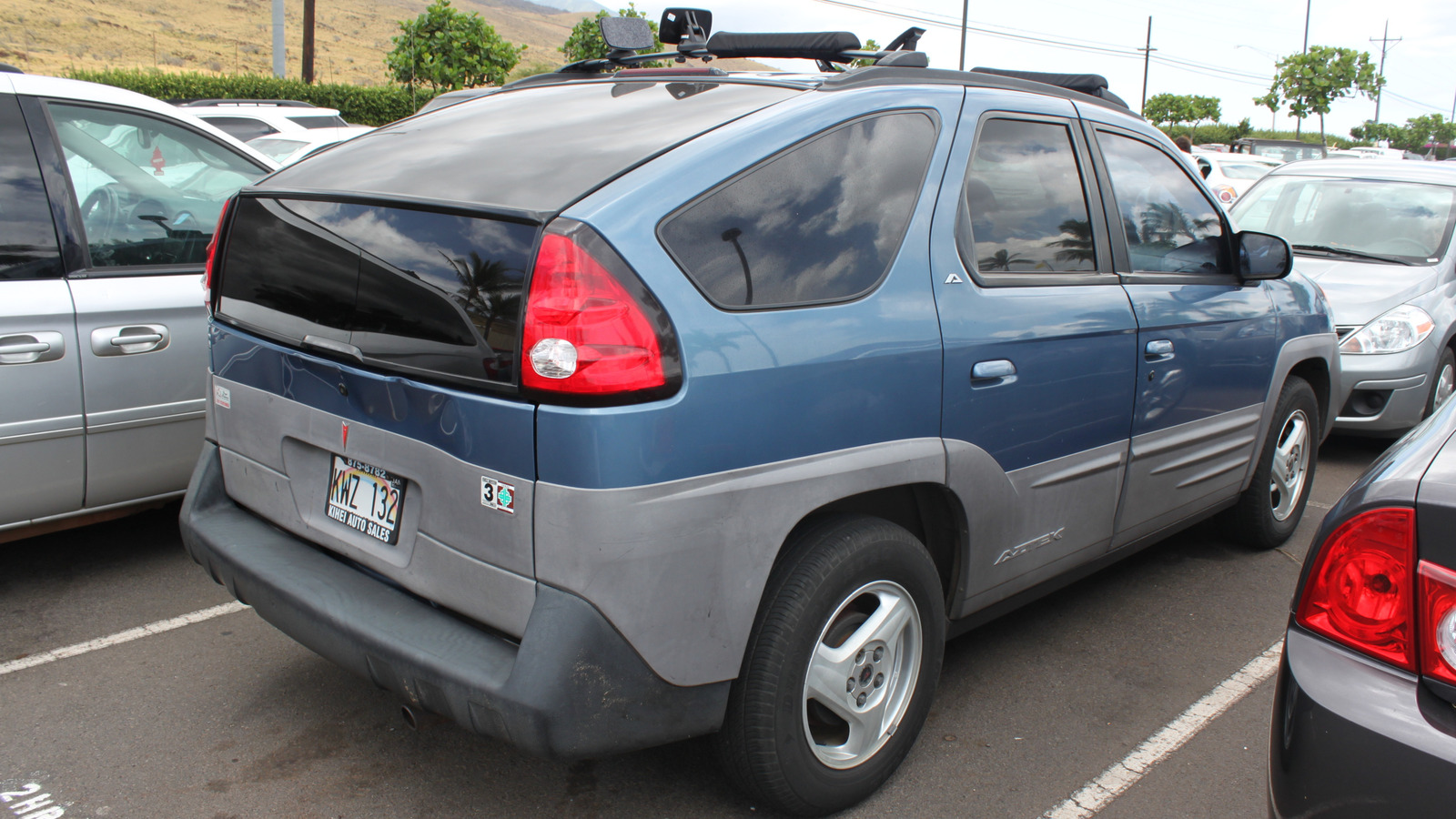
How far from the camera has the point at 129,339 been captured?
3.71 meters

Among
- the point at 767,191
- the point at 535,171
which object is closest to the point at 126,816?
the point at 535,171

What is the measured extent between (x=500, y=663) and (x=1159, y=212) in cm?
274

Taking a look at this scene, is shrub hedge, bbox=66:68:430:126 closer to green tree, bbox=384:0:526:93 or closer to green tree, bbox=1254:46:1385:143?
green tree, bbox=384:0:526:93

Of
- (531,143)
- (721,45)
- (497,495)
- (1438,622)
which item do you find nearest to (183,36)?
(721,45)

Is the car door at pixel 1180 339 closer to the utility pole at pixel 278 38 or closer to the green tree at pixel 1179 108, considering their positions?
the utility pole at pixel 278 38

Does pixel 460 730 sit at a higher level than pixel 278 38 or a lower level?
lower

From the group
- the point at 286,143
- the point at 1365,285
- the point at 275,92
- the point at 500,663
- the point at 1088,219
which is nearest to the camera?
the point at 500,663

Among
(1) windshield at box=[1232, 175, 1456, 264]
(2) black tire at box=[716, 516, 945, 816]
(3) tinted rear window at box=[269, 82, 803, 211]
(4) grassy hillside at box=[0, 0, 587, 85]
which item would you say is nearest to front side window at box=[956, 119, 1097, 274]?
(3) tinted rear window at box=[269, 82, 803, 211]

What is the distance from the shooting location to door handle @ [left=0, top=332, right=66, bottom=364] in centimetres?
339

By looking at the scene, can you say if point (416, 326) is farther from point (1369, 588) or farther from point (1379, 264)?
point (1379, 264)

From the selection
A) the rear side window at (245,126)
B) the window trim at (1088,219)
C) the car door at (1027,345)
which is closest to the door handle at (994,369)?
the car door at (1027,345)

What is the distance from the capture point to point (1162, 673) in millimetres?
3410

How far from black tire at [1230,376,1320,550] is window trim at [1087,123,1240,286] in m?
0.68

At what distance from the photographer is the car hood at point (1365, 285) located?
20.2ft
